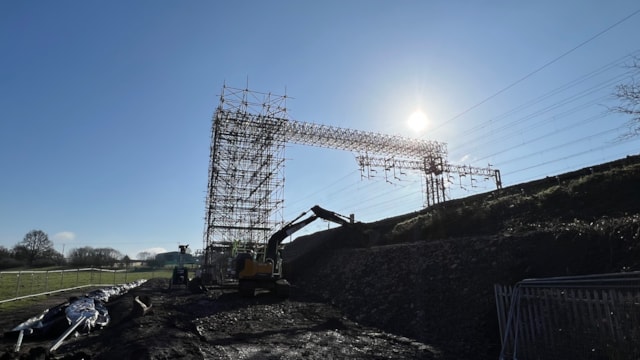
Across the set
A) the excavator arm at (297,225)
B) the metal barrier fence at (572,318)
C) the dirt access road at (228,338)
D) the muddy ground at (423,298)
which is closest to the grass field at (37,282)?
the dirt access road at (228,338)

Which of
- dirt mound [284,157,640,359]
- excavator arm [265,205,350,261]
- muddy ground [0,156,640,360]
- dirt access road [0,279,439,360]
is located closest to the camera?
dirt access road [0,279,439,360]

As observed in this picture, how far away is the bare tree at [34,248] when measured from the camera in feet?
229

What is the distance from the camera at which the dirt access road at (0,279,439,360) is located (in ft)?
27.1

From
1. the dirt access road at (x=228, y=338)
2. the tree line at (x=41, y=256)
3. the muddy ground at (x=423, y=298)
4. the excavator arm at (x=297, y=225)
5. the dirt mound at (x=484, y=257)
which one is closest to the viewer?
the dirt access road at (x=228, y=338)

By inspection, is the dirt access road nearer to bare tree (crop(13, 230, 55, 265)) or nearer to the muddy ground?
the muddy ground

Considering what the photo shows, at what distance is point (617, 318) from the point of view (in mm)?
5973

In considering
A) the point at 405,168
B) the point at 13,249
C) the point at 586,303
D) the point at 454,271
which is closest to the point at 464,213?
the point at 454,271

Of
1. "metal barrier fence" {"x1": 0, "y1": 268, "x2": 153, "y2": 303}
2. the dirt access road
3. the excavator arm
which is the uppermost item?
the excavator arm

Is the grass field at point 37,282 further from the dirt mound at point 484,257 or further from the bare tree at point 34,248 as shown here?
the bare tree at point 34,248

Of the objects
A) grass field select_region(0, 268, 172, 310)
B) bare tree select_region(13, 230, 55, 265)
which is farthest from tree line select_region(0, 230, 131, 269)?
grass field select_region(0, 268, 172, 310)

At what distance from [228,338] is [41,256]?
7892 centimetres

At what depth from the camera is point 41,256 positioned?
236 feet

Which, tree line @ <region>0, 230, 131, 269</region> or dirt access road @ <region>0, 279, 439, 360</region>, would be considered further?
tree line @ <region>0, 230, 131, 269</region>

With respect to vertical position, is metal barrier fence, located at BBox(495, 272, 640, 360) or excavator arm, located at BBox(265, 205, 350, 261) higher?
excavator arm, located at BBox(265, 205, 350, 261)
